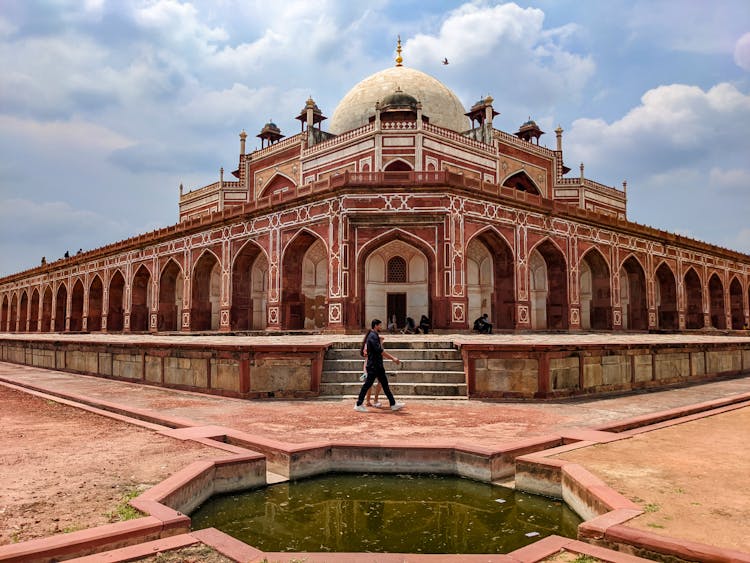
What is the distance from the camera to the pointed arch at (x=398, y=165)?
75.4 ft

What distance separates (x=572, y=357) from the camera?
8.45 metres

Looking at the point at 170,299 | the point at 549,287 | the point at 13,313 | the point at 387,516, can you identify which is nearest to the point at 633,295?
the point at 549,287

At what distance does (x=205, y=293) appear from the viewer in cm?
2523

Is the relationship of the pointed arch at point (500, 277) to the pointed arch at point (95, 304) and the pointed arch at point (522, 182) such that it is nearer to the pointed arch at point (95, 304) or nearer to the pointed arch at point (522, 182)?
the pointed arch at point (522, 182)

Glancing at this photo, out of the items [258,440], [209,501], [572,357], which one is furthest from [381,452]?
[572,357]

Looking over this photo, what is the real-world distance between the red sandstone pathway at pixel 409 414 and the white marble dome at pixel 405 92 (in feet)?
70.0

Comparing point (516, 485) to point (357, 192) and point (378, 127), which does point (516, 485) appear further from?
point (378, 127)

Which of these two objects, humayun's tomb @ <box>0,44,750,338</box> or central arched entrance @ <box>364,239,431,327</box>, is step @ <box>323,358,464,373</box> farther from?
central arched entrance @ <box>364,239,431,327</box>

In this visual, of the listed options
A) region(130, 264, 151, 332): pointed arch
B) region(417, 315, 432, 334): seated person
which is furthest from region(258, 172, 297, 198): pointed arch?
region(417, 315, 432, 334): seated person

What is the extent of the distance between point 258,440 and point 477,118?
26930 millimetres

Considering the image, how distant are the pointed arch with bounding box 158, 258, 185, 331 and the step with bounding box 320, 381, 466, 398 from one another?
20.3 metres

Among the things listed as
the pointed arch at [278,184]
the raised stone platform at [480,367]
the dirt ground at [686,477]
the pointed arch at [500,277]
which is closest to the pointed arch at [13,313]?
the pointed arch at [278,184]

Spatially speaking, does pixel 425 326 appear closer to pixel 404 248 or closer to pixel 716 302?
pixel 404 248

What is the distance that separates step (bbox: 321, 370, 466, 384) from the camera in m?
8.66
